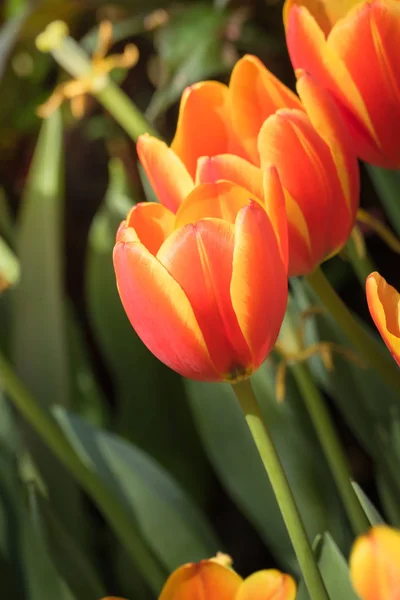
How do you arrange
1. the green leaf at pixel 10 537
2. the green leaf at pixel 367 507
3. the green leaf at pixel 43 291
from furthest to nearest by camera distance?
the green leaf at pixel 43 291
the green leaf at pixel 10 537
the green leaf at pixel 367 507

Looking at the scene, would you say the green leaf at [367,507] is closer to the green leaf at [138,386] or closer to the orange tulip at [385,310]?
the orange tulip at [385,310]

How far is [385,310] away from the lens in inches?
6.3

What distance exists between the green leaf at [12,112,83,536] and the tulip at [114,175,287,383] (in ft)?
0.87

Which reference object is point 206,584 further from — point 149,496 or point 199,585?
point 149,496

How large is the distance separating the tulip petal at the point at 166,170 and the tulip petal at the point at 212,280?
1.4 inches

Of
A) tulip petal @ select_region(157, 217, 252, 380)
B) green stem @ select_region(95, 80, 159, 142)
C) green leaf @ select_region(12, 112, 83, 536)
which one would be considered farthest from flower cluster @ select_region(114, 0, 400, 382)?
green leaf @ select_region(12, 112, 83, 536)

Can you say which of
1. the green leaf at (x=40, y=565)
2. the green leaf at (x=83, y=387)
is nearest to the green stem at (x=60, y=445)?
the green leaf at (x=40, y=565)

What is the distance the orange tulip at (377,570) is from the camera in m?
0.12

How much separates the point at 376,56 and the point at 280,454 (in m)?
0.22

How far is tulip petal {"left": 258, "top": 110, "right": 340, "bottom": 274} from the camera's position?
0.19 meters

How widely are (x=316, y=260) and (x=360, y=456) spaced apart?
37 cm

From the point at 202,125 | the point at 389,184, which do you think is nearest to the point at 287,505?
the point at 202,125

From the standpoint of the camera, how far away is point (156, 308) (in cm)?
17

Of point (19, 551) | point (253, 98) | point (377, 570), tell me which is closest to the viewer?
point (377, 570)
